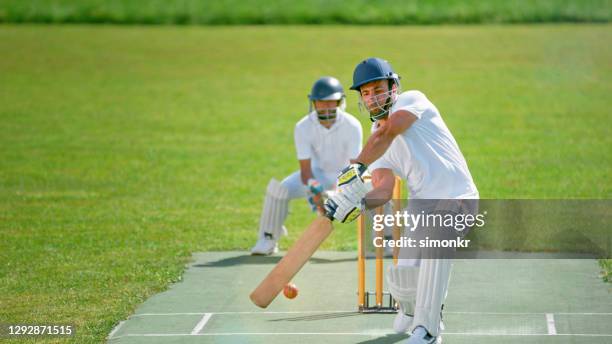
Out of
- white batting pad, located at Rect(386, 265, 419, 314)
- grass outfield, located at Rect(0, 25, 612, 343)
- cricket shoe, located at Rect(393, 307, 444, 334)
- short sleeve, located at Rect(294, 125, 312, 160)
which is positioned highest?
short sleeve, located at Rect(294, 125, 312, 160)

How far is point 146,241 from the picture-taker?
10633 millimetres

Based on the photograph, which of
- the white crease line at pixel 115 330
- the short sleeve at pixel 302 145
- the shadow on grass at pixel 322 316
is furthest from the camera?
the short sleeve at pixel 302 145

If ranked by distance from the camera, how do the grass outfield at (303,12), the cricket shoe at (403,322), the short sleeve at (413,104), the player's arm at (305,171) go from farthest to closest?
the grass outfield at (303,12) < the player's arm at (305,171) < the cricket shoe at (403,322) < the short sleeve at (413,104)

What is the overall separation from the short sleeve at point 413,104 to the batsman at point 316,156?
3206 mm

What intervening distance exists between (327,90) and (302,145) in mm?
611

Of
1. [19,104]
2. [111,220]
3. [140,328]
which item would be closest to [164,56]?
[19,104]

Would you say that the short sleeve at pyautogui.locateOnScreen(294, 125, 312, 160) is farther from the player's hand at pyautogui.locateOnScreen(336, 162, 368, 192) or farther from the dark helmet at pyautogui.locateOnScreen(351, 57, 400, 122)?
the player's hand at pyautogui.locateOnScreen(336, 162, 368, 192)

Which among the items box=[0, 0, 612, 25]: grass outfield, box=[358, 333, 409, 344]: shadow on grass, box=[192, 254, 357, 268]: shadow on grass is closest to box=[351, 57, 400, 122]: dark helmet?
box=[358, 333, 409, 344]: shadow on grass

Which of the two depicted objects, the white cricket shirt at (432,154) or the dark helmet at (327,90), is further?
the dark helmet at (327,90)

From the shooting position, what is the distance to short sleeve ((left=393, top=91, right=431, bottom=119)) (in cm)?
674

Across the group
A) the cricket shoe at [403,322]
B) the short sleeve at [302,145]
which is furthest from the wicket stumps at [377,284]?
the short sleeve at [302,145]

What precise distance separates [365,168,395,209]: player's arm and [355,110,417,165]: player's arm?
39 centimetres

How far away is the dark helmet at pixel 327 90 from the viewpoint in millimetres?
10031

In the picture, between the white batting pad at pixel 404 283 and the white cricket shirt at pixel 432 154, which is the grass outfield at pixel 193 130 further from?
the white cricket shirt at pixel 432 154
